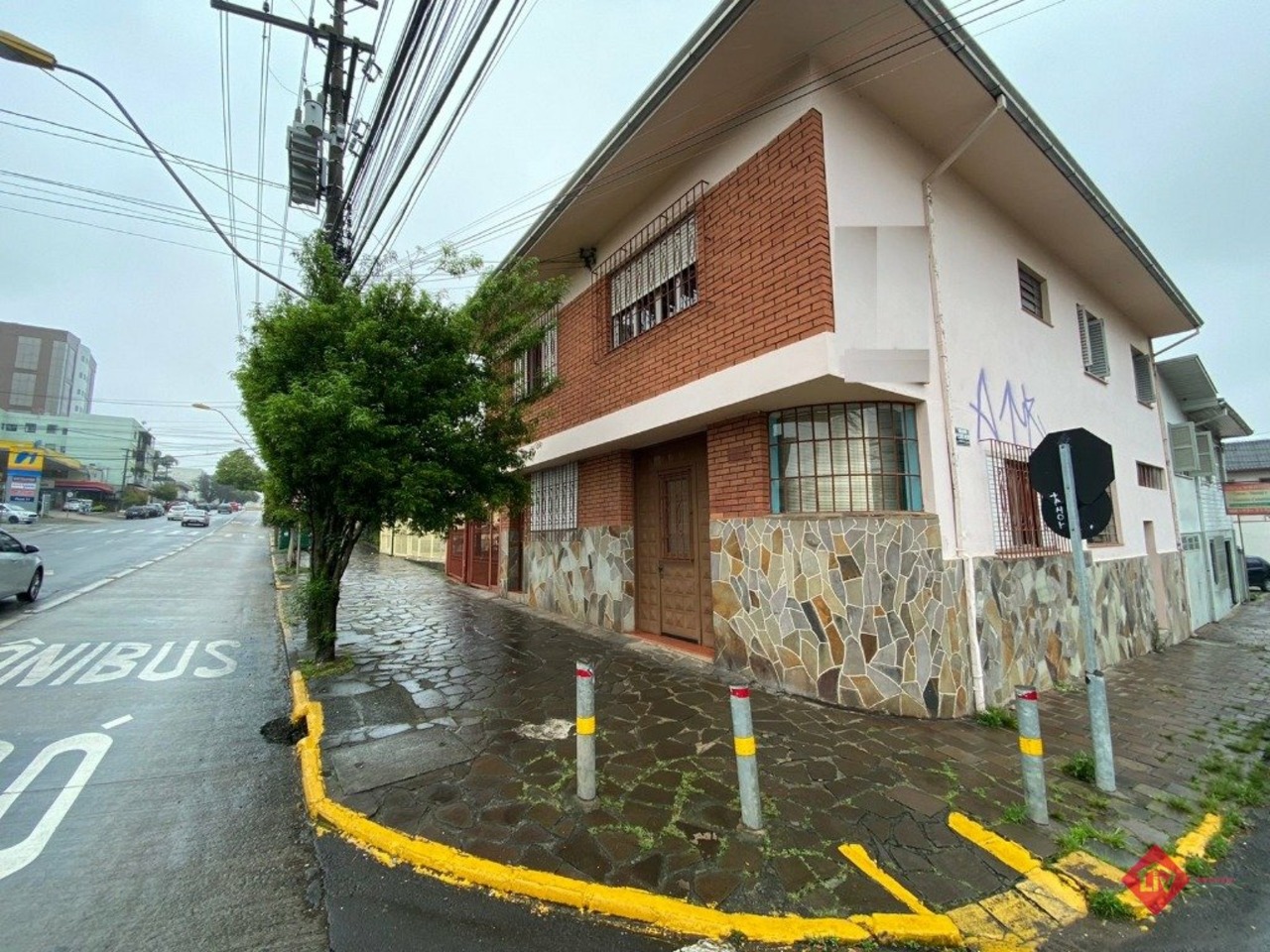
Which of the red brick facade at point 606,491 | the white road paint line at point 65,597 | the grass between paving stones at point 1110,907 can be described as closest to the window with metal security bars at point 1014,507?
the grass between paving stones at point 1110,907

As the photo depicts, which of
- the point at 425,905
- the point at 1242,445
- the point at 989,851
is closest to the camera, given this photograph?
the point at 425,905

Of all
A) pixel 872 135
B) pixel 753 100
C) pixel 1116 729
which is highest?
pixel 753 100

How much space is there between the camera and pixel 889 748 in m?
4.38

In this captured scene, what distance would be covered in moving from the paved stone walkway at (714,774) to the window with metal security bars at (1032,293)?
17.6 ft

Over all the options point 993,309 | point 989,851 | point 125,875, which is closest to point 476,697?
point 125,875

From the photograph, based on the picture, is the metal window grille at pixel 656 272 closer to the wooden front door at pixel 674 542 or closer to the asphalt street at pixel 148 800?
the wooden front door at pixel 674 542

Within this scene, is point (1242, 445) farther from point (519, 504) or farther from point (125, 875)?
point (125, 875)

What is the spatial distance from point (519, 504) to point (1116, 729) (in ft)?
23.9

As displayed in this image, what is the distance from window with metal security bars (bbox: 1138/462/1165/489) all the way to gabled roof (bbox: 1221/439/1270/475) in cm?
2078

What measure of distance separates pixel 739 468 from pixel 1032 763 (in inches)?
145

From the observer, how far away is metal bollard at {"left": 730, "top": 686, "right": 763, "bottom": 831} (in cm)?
319

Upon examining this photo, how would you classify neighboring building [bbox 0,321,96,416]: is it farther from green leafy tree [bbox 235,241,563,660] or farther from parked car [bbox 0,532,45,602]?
green leafy tree [bbox 235,241,563,660]

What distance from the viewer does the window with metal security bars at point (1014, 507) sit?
6070 mm

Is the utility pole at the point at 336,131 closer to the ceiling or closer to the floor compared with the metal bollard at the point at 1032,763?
closer to the ceiling
